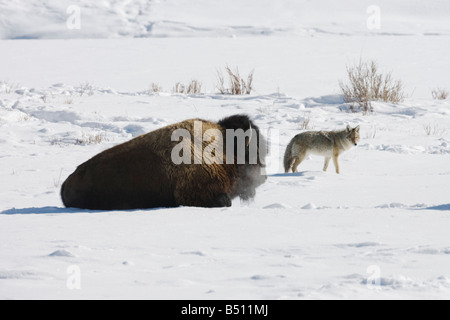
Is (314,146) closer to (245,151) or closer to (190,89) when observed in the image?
(245,151)

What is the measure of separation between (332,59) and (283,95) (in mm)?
8033

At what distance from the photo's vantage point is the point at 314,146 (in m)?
9.56

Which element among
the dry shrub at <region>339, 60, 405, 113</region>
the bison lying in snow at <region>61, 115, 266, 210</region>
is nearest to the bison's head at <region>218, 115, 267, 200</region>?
the bison lying in snow at <region>61, 115, 266, 210</region>

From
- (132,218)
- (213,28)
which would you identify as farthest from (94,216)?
(213,28)

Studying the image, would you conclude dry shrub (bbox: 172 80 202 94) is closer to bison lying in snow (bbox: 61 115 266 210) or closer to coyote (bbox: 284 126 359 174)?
coyote (bbox: 284 126 359 174)

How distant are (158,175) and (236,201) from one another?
1411 millimetres

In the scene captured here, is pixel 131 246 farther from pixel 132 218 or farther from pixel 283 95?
pixel 283 95

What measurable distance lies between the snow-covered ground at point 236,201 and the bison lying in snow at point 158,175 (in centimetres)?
30

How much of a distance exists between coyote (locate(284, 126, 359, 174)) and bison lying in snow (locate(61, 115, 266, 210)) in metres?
3.43

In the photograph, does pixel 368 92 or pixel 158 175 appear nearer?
pixel 158 175

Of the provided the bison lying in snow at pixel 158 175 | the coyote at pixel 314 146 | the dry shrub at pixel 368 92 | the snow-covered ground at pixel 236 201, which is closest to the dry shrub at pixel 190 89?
the snow-covered ground at pixel 236 201

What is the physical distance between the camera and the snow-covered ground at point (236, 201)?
3.62m

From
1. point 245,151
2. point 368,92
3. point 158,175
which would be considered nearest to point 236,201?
point 245,151

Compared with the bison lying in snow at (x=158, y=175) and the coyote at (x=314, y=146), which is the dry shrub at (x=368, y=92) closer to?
the coyote at (x=314, y=146)
